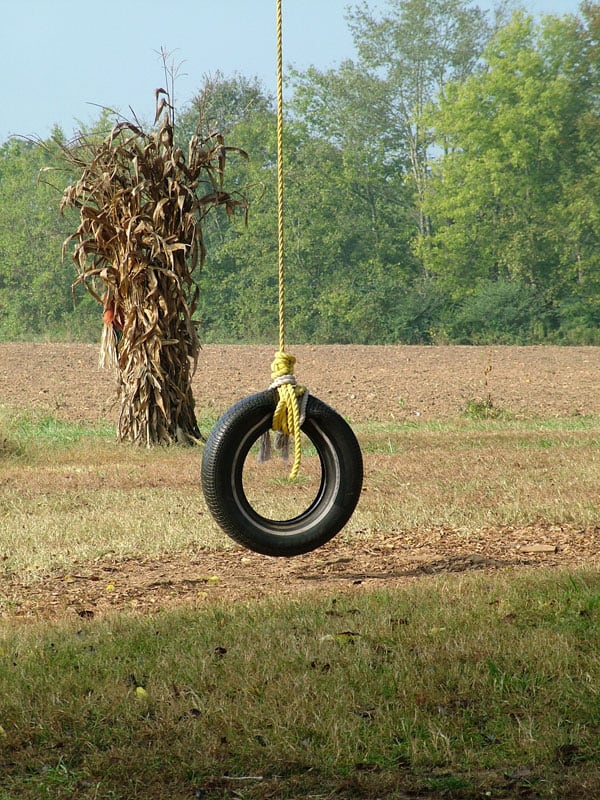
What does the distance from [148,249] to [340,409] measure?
609 centimetres

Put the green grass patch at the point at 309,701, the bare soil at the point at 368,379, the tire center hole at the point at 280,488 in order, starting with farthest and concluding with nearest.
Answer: the bare soil at the point at 368,379 < the tire center hole at the point at 280,488 < the green grass patch at the point at 309,701

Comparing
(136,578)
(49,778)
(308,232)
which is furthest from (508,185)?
(49,778)

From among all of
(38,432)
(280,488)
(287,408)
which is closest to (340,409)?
(38,432)

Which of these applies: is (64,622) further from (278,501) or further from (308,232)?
(308,232)

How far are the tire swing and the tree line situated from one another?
95.6 ft

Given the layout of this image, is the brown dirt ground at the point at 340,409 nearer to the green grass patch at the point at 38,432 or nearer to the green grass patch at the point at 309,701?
the green grass patch at the point at 38,432

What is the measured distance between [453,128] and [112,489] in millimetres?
30697

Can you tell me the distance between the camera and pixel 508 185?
3641 centimetres

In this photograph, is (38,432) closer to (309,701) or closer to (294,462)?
(294,462)

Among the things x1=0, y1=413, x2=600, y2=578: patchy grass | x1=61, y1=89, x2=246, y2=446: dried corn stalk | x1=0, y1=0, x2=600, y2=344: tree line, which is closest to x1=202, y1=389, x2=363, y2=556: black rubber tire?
x1=0, y1=413, x2=600, y2=578: patchy grass

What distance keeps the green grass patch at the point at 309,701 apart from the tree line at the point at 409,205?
96.4 feet

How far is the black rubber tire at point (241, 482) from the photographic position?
4.98 metres

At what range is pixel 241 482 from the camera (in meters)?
5.08

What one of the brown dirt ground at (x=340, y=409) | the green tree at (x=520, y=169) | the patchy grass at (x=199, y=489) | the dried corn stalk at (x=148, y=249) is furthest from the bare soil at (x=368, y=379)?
the green tree at (x=520, y=169)
